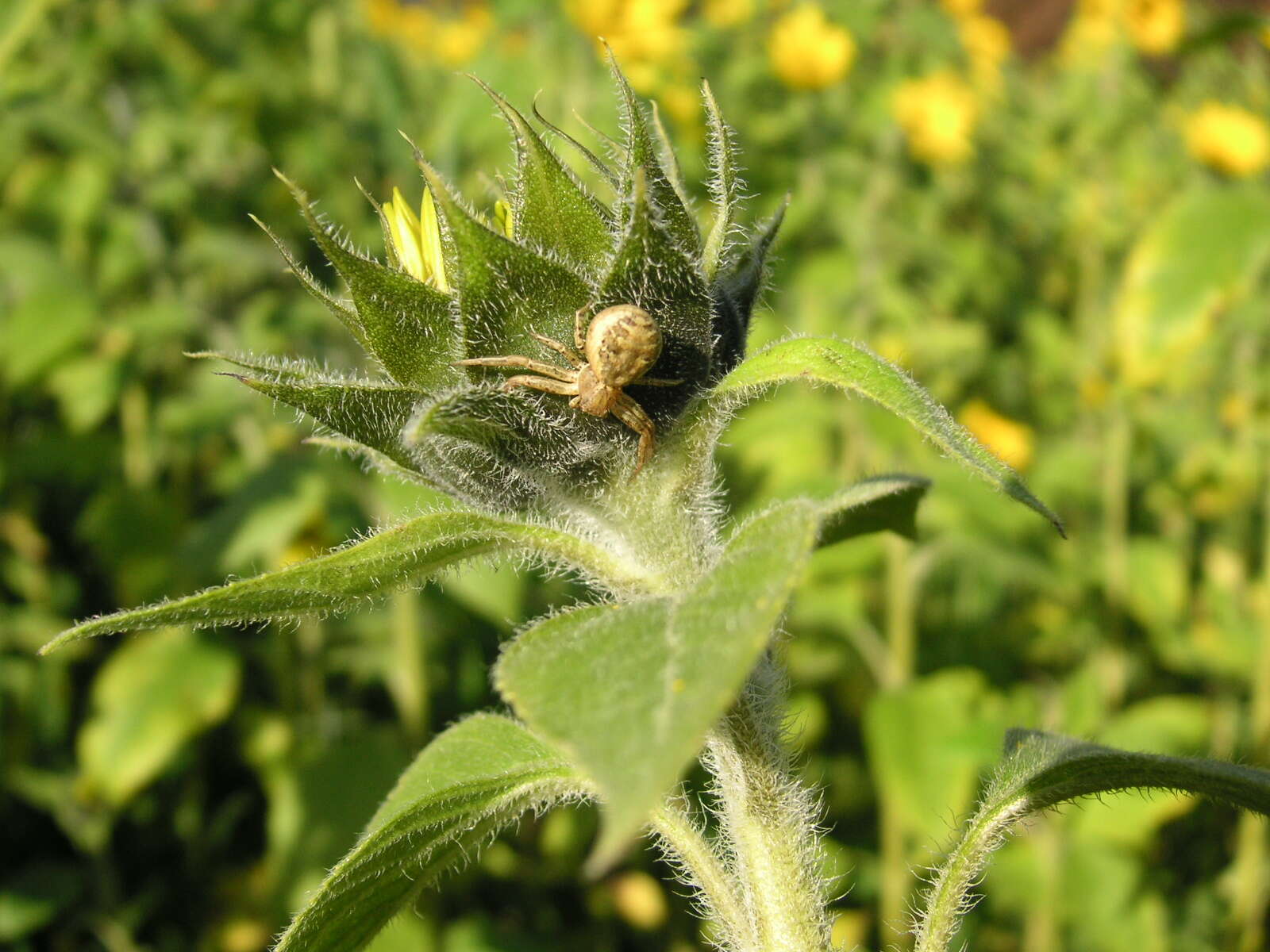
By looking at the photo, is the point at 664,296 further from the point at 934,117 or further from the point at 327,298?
the point at 934,117

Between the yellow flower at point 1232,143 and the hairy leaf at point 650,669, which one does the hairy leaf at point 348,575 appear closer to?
the hairy leaf at point 650,669

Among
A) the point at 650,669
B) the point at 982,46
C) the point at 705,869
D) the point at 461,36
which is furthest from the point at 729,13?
the point at 650,669

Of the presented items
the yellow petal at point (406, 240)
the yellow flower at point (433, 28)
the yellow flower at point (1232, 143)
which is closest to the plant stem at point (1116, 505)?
the yellow flower at point (1232, 143)

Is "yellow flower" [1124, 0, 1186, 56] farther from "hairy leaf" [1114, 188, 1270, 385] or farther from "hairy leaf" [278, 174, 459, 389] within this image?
"hairy leaf" [278, 174, 459, 389]

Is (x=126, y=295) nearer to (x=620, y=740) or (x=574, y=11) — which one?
(x=574, y=11)

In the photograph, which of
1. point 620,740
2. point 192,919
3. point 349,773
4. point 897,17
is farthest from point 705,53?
point 620,740

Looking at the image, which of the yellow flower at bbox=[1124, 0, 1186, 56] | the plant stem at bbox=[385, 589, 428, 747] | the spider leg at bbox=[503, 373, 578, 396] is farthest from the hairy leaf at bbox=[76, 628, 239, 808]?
the yellow flower at bbox=[1124, 0, 1186, 56]
